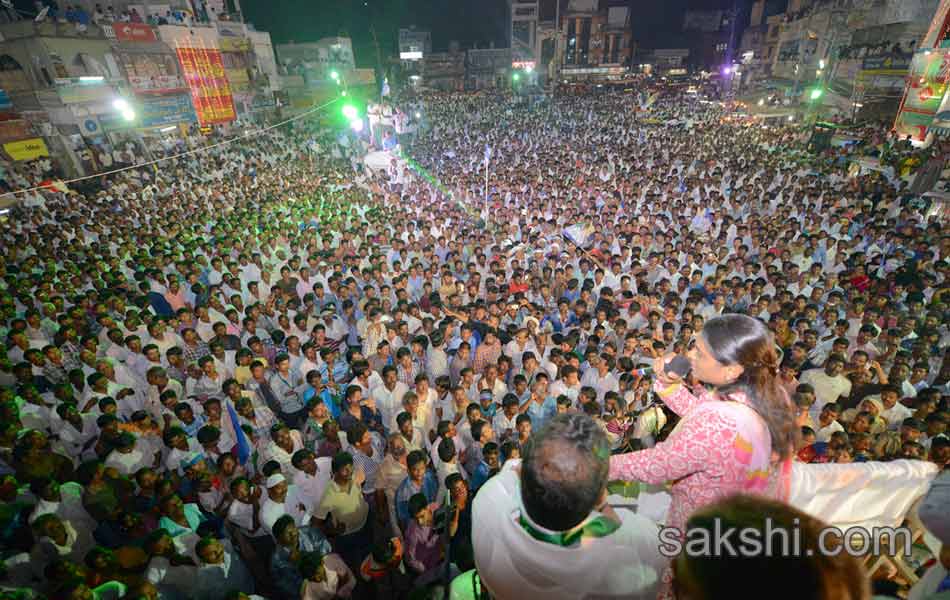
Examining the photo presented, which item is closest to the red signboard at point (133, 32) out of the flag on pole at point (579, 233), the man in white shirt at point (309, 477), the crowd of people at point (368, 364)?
the crowd of people at point (368, 364)

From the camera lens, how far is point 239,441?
14.3 feet

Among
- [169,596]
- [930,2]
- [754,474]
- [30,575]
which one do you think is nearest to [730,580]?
[754,474]

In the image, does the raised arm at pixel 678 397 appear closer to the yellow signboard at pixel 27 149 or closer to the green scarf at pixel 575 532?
the green scarf at pixel 575 532

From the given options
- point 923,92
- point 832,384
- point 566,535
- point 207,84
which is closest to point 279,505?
point 566,535

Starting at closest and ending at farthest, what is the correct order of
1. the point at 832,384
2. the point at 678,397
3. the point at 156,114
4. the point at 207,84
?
the point at 678,397 < the point at 832,384 < the point at 156,114 < the point at 207,84

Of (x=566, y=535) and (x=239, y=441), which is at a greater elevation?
(x=566, y=535)

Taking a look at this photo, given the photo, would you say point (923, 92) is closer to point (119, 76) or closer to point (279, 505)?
point (279, 505)

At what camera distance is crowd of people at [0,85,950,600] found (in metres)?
3.18

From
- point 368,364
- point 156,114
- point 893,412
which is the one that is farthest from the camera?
point 156,114

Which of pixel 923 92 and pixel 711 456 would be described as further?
pixel 923 92

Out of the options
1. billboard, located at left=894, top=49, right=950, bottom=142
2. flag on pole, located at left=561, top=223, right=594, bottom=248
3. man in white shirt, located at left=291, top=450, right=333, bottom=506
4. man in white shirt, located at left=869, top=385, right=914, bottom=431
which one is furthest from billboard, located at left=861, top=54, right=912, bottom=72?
man in white shirt, located at left=291, top=450, right=333, bottom=506

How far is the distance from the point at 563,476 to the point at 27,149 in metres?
26.0

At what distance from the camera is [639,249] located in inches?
349

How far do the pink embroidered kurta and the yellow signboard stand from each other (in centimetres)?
2548
